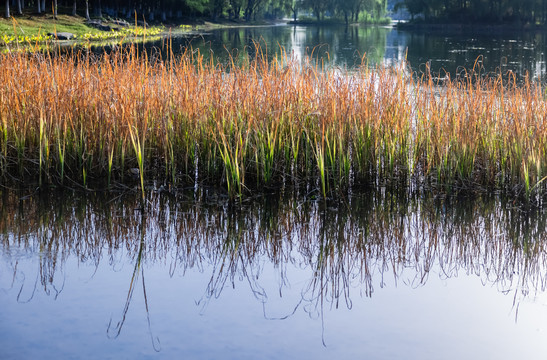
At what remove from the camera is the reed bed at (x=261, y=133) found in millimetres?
5445

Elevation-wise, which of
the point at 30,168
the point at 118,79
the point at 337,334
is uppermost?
the point at 118,79

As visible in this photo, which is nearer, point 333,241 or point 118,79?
point 333,241

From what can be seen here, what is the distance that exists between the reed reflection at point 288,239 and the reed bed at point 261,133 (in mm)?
263

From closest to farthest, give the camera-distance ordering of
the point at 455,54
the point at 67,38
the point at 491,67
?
the point at 491,67 → the point at 455,54 → the point at 67,38

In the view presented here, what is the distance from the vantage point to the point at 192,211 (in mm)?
5195

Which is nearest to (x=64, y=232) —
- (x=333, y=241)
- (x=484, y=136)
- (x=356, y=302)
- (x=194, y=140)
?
(x=194, y=140)

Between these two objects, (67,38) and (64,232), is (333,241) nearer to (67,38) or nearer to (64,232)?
(64,232)

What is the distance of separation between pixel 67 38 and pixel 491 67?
1851cm

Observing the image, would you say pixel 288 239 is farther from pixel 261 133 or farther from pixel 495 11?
pixel 495 11

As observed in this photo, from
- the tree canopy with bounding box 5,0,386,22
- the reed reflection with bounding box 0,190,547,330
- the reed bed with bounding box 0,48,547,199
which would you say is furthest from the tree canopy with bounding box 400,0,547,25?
the reed reflection with bounding box 0,190,547,330

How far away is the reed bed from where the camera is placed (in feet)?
17.9

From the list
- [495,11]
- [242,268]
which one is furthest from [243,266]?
[495,11]

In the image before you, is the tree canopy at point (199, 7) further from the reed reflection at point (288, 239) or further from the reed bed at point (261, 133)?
the reed reflection at point (288, 239)

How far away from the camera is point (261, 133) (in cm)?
541
